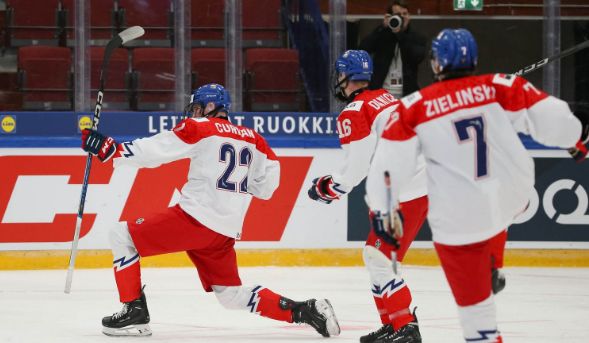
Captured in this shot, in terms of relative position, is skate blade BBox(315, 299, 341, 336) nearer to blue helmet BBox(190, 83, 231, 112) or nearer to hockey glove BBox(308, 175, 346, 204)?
hockey glove BBox(308, 175, 346, 204)

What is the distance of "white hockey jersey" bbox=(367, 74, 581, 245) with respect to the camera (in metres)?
4.10

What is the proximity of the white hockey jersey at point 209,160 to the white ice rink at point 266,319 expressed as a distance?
609 mm

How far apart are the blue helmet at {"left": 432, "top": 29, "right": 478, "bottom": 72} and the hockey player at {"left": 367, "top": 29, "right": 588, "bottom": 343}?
10 millimetres

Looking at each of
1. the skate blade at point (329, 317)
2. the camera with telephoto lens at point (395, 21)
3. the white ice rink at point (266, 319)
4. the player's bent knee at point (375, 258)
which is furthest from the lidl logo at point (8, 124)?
the player's bent knee at point (375, 258)

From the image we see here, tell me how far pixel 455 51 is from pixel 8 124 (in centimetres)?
501

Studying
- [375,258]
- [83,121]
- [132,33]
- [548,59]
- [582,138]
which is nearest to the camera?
[582,138]

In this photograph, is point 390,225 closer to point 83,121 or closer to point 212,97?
point 212,97

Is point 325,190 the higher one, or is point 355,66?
point 355,66

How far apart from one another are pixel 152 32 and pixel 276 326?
3.47m

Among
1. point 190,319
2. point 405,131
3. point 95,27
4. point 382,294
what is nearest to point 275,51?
point 95,27

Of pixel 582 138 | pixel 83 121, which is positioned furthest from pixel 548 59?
pixel 83 121

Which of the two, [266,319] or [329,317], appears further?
[266,319]

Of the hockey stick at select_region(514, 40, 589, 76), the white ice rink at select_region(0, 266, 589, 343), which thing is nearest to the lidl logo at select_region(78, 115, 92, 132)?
the white ice rink at select_region(0, 266, 589, 343)

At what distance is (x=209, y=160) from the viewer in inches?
225
